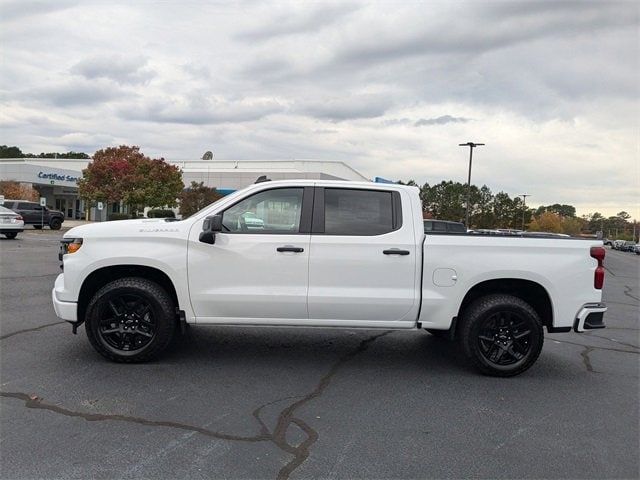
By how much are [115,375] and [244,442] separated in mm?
1970

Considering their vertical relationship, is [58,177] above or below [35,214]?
above

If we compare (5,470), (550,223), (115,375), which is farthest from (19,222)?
(550,223)

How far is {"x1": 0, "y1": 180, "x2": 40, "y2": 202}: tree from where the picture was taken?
149 feet

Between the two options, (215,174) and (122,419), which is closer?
(122,419)

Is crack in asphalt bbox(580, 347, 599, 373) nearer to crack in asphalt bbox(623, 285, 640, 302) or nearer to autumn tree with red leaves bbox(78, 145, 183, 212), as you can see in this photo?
crack in asphalt bbox(623, 285, 640, 302)

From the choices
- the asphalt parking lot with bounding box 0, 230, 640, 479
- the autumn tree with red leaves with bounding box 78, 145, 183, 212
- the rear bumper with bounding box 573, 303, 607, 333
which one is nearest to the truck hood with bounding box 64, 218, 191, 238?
the asphalt parking lot with bounding box 0, 230, 640, 479

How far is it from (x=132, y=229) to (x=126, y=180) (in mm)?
36550

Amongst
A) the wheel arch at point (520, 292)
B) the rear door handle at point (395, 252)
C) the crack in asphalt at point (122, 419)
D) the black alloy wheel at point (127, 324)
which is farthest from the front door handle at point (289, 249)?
the crack in asphalt at point (122, 419)

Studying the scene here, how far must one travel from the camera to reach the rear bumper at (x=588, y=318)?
5457 millimetres

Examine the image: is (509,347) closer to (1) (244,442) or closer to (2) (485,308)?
(2) (485,308)

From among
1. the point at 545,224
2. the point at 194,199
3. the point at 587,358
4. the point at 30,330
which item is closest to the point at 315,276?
the point at 587,358

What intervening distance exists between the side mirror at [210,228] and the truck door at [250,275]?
4.0 inches

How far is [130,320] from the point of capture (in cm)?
545

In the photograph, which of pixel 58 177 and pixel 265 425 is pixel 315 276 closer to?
pixel 265 425
